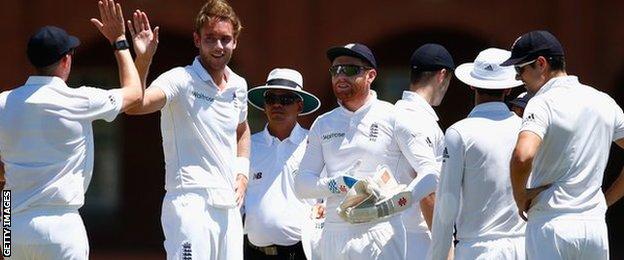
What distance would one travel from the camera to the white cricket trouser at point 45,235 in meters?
8.33

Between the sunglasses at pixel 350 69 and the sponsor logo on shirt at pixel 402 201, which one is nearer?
the sponsor logo on shirt at pixel 402 201

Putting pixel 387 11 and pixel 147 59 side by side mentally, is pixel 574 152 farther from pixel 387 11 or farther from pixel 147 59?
pixel 387 11

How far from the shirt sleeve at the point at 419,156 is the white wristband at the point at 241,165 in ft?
3.21

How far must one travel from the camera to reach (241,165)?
31.4 ft

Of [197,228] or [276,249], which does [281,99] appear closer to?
[276,249]

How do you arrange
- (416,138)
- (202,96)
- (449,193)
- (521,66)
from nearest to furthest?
(521,66), (449,193), (416,138), (202,96)

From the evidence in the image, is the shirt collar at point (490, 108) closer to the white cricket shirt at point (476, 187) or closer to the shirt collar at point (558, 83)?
the white cricket shirt at point (476, 187)

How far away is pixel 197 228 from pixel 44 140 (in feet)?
3.64

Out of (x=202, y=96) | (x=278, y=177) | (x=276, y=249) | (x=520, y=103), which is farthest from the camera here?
(x=278, y=177)

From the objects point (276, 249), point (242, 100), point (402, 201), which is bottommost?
point (276, 249)

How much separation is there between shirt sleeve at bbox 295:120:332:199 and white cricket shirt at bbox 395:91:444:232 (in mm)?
460

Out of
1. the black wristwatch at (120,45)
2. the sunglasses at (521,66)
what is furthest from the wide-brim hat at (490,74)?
the black wristwatch at (120,45)

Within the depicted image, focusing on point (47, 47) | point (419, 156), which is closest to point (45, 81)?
point (47, 47)

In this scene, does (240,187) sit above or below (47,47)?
below
